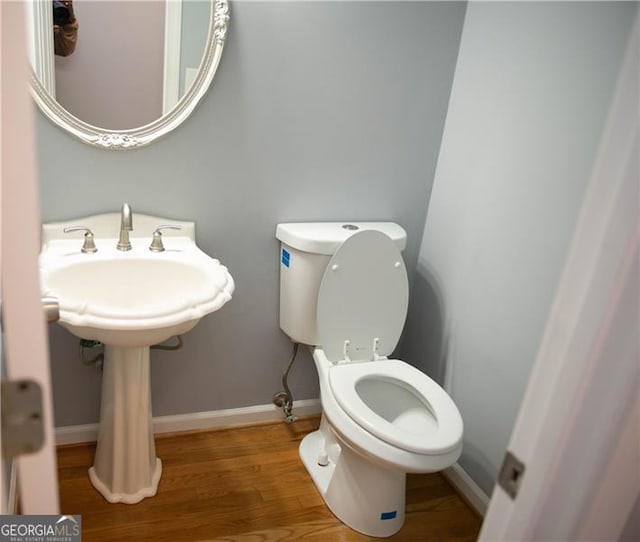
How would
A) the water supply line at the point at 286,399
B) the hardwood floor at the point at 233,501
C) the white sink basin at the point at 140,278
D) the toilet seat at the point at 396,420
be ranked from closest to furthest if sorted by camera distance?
the white sink basin at the point at 140,278 → the toilet seat at the point at 396,420 → the hardwood floor at the point at 233,501 → the water supply line at the point at 286,399

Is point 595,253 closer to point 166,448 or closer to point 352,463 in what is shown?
point 352,463

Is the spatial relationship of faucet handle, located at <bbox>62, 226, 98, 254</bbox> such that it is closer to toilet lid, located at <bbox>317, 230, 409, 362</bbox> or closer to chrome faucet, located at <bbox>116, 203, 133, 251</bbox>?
chrome faucet, located at <bbox>116, 203, 133, 251</bbox>

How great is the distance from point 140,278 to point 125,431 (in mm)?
465

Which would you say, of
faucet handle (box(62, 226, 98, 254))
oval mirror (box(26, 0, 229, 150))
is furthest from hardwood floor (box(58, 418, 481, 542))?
oval mirror (box(26, 0, 229, 150))

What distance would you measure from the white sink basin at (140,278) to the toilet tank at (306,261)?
0.29m

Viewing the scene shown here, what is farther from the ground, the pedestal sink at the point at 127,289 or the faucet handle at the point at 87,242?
the faucet handle at the point at 87,242

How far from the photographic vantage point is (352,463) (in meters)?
1.62

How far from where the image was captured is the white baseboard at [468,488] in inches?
68.9

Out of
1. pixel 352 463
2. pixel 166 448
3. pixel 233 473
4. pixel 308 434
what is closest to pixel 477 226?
pixel 352 463

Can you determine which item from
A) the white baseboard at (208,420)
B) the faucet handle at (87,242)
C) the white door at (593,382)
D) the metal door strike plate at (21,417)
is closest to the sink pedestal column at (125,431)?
the white baseboard at (208,420)

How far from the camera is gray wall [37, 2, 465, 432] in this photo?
159cm

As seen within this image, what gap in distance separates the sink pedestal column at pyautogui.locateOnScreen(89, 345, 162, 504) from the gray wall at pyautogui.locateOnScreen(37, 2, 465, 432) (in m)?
0.22

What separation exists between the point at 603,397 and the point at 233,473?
1.49 meters

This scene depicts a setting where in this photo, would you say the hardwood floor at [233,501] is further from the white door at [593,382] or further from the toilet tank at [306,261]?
the white door at [593,382]
